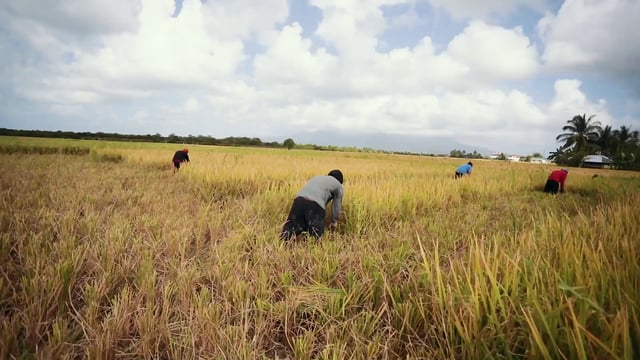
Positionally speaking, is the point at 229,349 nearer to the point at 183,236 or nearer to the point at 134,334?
the point at 134,334

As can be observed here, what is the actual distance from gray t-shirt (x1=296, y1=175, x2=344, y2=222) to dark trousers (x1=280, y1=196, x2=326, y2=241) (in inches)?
3.6

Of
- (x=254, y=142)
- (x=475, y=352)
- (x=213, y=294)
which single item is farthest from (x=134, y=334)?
(x=254, y=142)

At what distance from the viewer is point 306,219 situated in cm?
367

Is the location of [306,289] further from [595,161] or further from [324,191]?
[595,161]

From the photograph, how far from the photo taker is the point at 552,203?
6527mm

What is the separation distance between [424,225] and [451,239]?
0.62 meters

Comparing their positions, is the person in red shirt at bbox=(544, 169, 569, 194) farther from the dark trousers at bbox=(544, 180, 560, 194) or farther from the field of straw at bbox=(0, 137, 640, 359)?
the field of straw at bbox=(0, 137, 640, 359)

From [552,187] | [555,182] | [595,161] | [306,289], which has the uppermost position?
[595,161]

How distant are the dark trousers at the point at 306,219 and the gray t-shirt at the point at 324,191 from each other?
0.09 m

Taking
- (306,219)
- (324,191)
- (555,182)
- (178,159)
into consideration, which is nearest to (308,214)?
(306,219)

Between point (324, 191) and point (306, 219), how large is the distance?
49cm

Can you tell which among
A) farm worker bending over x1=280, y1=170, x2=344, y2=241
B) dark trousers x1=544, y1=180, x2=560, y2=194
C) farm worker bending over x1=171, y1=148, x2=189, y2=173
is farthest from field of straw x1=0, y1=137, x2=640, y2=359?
dark trousers x1=544, y1=180, x2=560, y2=194

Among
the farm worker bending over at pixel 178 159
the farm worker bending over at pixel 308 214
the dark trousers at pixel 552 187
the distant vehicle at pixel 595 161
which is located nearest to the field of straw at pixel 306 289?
the farm worker bending over at pixel 308 214

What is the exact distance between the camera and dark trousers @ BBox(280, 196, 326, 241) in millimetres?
3629
